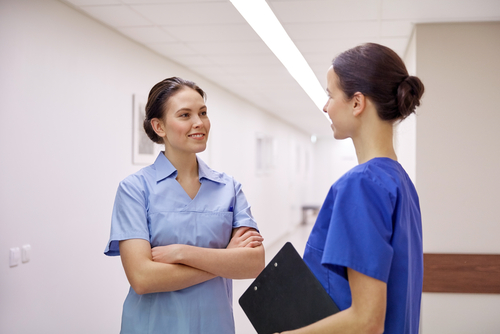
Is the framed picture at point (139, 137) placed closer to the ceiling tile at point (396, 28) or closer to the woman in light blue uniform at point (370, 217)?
the ceiling tile at point (396, 28)

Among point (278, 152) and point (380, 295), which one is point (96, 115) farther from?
point (278, 152)

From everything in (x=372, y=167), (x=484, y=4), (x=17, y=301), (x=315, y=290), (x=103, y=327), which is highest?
(x=484, y=4)

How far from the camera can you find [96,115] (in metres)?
3.54

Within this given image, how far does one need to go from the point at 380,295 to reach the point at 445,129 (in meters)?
2.95

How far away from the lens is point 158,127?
5.79ft

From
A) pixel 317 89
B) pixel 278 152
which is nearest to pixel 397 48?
pixel 317 89

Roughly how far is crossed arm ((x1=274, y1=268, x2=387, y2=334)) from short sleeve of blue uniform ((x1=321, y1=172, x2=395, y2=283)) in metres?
0.02

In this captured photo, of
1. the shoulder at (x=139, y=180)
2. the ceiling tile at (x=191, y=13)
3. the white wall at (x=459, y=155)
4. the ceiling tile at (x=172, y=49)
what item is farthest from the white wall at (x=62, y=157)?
the white wall at (x=459, y=155)

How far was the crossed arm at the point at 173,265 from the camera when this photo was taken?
1.50m

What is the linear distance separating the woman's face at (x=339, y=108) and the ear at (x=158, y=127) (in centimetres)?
82

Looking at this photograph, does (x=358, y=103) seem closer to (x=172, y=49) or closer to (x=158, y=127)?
(x=158, y=127)

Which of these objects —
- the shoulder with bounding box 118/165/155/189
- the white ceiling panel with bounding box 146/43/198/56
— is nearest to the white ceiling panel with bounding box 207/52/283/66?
the white ceiling panel with bounding box 146/43/198/56

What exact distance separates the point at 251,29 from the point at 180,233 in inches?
102

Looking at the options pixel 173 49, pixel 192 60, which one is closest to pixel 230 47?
pixel 173 49
